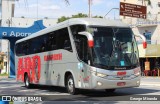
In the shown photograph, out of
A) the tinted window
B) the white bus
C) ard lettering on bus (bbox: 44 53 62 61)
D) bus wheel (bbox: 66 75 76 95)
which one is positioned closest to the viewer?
the white bus

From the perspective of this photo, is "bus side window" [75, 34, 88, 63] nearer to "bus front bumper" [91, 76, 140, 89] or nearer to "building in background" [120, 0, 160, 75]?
"bus front bumper" [91, 76, 140, 89]

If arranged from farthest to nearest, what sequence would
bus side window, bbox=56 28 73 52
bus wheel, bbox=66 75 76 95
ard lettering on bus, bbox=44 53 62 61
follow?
ard lettering on bus, bbox=44 53 62 61 → bus side window, bbox=56 28 73 52 → bus wheel, bbox=66 75 76 95

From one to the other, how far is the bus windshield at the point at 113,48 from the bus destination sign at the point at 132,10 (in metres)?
31.9

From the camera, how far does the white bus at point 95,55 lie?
1530 centimetres

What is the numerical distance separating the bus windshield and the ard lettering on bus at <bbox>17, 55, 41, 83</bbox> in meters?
6.62

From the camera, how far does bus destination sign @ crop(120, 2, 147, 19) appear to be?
4788cm

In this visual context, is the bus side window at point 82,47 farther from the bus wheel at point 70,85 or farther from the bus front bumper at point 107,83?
the bus wheel at point 70,85

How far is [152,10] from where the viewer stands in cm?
5962

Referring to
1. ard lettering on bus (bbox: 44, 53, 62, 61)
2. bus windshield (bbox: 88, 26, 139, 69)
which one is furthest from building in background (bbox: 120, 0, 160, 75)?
bus windshield (bbox: 88, 26, 139, 69)

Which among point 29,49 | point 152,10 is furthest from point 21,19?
point 29,49

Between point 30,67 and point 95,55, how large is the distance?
8960 millimetres

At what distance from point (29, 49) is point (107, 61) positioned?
9314 mm

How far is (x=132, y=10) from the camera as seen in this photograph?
48594 millimetres

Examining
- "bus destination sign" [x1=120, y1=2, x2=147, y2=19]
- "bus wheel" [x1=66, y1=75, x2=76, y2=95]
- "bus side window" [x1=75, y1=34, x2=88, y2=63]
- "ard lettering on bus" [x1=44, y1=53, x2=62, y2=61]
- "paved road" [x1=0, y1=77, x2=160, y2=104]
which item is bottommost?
"paved road" [x1=0, y1=77, x2=160, y2=104]
